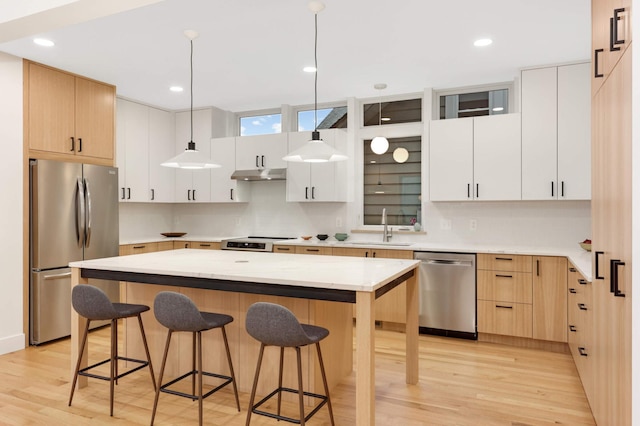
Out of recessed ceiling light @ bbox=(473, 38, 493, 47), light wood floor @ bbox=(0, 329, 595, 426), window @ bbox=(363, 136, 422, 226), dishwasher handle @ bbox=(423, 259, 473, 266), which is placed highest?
recessed ceiling light @ bbox=(473, 38, 493, 47)

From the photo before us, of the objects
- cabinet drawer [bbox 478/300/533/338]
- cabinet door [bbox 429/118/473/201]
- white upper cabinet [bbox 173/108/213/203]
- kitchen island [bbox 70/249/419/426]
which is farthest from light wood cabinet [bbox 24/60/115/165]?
cabinet drawer [bbox 478/300/533/338]

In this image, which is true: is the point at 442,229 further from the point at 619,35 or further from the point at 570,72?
the point at 619,35

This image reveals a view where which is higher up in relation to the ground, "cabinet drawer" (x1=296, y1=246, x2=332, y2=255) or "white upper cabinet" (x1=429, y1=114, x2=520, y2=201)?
"white upper cabinet" (x1=429, y1=114, x2=520, y2=201)

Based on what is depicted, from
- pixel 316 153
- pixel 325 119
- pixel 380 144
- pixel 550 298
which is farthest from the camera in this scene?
pixel 325 119

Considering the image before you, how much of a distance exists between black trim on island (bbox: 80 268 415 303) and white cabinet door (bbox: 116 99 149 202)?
8.39 ft

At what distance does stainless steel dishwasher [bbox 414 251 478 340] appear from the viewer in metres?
4.46

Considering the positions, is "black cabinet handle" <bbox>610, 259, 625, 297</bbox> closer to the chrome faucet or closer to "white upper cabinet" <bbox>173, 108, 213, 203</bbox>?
the chrome faucet

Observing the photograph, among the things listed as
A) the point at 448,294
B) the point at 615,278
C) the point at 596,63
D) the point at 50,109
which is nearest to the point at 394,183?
the point at 448,294

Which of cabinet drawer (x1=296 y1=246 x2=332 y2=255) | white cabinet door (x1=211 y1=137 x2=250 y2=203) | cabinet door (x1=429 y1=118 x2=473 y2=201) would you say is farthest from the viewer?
white cabinet door (x1=211 y1=137 x2=250 y2=203)

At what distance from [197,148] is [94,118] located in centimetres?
153

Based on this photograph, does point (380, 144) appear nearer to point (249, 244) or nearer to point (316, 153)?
point (249, 244)

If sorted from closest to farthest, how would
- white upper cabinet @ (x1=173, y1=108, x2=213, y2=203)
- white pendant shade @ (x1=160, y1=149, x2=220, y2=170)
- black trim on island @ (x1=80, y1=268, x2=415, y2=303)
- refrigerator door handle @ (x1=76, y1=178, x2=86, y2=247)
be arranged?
black trim on island @ (x1=80, y1=268, x2=415, y2=303) → white pendant shade @ (x1=160, y1=149, x2=220, y2=170) → refrigerator door handle @ (x1=76, y1=178, x2=86, y2=247) → white upper cabinet @ (x1=173, y1=108, x2=213, y2=203)

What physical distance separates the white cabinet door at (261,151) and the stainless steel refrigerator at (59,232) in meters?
1.72

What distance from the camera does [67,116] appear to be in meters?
4.65
